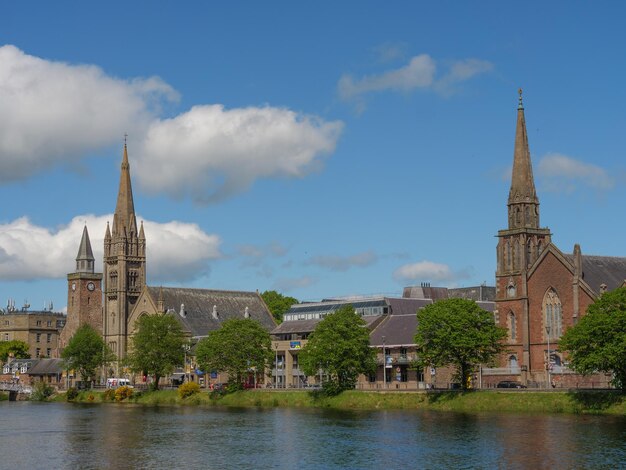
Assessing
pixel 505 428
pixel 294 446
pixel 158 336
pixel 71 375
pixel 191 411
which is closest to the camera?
pixel 294 446

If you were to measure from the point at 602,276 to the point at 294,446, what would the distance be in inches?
2241

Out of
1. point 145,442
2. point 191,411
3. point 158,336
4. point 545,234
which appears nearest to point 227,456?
point 145,442

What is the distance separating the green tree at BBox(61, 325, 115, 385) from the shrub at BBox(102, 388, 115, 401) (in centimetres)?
1635

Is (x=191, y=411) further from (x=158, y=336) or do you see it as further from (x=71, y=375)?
(x=71, y=375)

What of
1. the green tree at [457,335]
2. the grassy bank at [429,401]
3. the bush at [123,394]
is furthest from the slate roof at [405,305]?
the green tree at [457,335]

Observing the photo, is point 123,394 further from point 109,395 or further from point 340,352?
point 340,352

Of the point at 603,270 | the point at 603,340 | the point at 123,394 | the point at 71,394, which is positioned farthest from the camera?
the point at 71,394

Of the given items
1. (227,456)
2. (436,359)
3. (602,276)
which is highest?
(602,276)

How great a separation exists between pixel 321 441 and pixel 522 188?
62.1 meters

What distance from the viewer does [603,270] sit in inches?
4734

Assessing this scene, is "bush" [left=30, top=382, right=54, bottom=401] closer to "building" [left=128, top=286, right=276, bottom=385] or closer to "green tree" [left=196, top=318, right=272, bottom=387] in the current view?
"building" [left=128, top=286, right=276, bottom=385]

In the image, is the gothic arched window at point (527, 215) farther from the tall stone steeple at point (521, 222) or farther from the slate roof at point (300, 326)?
the slate roof at point (300, 326)

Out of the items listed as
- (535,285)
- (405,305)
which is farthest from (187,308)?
(535,285)

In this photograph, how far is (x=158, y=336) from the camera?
149500mm
